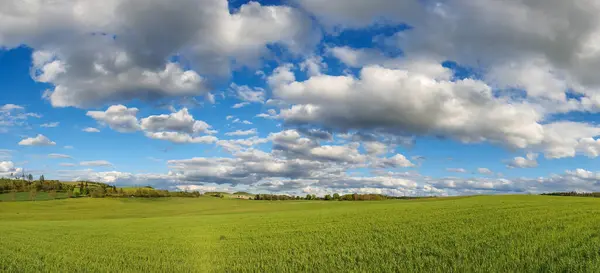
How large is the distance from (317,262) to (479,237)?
7094 mm

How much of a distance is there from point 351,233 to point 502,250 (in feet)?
33.8

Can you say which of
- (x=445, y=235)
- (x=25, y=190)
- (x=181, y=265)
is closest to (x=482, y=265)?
(x=445, y=235)

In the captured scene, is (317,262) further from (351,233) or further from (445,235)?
(351,233)

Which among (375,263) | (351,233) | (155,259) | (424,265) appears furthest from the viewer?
(351,233)

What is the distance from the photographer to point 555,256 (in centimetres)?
1195

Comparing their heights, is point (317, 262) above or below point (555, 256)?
below

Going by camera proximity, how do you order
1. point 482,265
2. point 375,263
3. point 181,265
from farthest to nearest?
1. point 181,265
2. point 375,263
3. point 482,265

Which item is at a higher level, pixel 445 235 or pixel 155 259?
pixel 445 235

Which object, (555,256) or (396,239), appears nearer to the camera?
(555,256)

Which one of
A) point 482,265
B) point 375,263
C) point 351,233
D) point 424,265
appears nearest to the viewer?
point 482,265

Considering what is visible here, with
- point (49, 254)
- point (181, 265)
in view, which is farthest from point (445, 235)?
point (49, 254)

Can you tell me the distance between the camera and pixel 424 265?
1314 cm

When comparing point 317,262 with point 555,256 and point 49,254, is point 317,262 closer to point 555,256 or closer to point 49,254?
point 555,256

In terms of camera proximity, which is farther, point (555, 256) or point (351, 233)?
point (351, 233)
